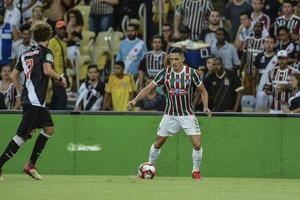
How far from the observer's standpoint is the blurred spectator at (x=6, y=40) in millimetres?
22141

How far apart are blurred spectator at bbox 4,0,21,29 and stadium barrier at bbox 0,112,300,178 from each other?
4247 millimetres

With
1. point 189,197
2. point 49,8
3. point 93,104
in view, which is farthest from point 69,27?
point 189,197

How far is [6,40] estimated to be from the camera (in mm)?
22203

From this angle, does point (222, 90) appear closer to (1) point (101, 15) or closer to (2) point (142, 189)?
(1) point (101, 15)

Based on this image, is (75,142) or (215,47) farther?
(215,47)

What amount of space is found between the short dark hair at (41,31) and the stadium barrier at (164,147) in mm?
3557

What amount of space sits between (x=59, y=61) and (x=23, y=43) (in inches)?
43.5

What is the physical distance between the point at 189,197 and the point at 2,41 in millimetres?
10077

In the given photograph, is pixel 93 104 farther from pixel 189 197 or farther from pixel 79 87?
pixel 189 197

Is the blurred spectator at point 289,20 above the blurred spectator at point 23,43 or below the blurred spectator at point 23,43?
above

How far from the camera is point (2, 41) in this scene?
22203 mm

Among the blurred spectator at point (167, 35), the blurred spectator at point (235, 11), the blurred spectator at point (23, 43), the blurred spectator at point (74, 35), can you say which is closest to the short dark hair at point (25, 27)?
the blurred spectator at point (23, 43)

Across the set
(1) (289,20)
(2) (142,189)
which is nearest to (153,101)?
(1) (289,20)

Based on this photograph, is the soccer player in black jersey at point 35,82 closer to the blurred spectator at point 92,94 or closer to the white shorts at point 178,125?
the white shorts at point 178,125
